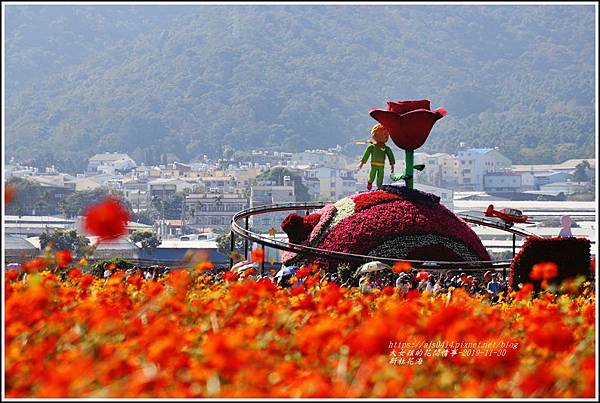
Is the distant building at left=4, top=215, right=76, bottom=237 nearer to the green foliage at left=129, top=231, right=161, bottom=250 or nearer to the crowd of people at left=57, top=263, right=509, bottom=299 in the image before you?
the green foliage at left=129, top=231, right=161, bottom=250

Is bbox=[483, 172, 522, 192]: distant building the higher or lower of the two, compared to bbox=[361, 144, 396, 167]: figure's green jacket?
lower

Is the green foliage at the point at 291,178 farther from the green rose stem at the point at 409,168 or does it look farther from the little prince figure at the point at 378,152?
the green rose stem at the point at 409,168

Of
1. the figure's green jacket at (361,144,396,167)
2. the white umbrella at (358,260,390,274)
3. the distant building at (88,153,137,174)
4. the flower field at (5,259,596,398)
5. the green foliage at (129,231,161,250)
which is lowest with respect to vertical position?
the green foliage at (129,231,161,250)

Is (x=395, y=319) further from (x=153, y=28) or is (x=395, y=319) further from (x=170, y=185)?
(x=153, y=28)

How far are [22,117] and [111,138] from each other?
53.8 ft

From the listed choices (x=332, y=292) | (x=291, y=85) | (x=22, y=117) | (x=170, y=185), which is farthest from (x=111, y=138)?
(x=332, y=292)

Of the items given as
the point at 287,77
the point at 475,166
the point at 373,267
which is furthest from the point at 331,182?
the point at 373,267

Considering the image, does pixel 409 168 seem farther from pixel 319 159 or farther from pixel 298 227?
pixel 319 159

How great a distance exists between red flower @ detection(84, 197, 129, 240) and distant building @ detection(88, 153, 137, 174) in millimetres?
130504

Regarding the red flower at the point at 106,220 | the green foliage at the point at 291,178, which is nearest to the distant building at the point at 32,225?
the green foliage at the point at 291,178

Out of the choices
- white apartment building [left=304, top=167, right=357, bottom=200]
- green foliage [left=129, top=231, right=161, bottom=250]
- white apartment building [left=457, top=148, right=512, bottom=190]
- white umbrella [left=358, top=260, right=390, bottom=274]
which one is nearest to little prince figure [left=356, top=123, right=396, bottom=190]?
white umbrella [left=358, top=260, right=390, bottom=274]

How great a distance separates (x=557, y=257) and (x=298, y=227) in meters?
4.56

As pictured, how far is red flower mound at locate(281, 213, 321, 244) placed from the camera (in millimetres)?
16016

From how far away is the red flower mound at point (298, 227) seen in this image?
1602 centimetres
